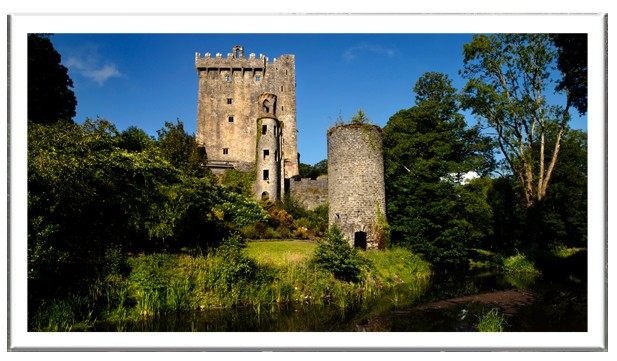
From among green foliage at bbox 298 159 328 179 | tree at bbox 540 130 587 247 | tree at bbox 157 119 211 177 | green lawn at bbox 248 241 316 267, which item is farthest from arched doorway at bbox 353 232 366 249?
green foliage at bbox 298 159 328 179

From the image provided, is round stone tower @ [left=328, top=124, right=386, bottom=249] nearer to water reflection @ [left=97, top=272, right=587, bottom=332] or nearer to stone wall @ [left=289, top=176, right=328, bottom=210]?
water reflection @ [left=97, top=272, right=587, bottom=332]

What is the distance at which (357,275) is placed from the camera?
11.9m

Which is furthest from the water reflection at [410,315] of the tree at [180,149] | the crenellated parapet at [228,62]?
the crenellated parapet at [228,62]

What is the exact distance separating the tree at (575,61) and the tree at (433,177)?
6.13 metres

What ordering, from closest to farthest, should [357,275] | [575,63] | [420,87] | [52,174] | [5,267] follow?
[5,267] < [52,174] < [575,63] < [357,275] < [420,87]

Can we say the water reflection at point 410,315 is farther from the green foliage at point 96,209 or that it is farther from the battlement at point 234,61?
the battlement at point 234,61

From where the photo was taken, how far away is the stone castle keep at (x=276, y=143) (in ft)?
52.6

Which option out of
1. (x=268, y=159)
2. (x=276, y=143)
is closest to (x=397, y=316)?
(x=268, y=159)

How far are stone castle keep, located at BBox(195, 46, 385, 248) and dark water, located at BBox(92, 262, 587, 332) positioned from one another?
5523 mm

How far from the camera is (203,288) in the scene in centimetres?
973

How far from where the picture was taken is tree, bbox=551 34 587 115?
26.3 ft
